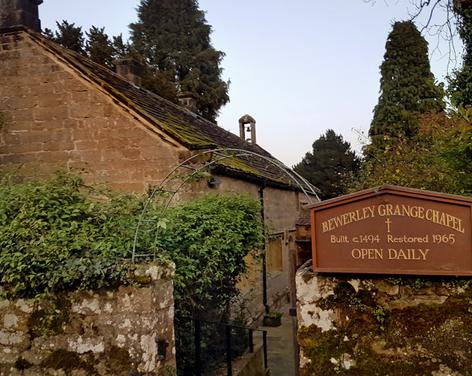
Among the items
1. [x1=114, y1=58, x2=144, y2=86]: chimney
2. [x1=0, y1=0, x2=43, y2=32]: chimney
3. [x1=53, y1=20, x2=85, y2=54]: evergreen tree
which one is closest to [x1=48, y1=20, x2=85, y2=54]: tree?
[x1=53, y1=20, x2=85, y2=54]: evergreen tree

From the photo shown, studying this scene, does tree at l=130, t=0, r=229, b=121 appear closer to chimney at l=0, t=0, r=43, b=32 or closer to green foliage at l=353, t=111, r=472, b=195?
green foliage at l=353, t=111, r=472, b=195

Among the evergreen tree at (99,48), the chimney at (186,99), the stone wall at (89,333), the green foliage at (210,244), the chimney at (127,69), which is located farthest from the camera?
the evergreen tree at (99,48)

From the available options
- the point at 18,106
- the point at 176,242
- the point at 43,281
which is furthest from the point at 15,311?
the point at 18,106

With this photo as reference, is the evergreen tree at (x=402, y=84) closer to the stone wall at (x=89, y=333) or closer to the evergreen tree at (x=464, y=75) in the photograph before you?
the evergreen tree at (x=464, y=75)

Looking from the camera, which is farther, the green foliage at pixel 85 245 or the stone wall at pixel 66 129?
the stone wall at pixel 66 129

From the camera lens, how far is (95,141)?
8750mm

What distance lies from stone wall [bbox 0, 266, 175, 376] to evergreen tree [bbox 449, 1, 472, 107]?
612cm

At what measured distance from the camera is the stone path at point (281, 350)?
8516mm

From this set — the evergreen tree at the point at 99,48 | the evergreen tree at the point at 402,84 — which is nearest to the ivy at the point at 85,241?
the evergreen tree at the point at 99,48

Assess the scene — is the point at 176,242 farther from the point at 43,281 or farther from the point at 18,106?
the point at 18,106

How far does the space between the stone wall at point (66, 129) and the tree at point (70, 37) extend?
17188 millimetres

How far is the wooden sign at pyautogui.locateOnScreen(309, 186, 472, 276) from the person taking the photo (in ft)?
10.7

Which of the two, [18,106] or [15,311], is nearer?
[15,311]

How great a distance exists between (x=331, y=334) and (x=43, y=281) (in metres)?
2.75
